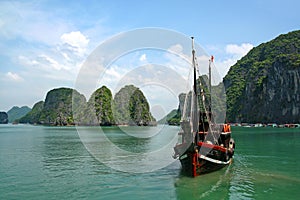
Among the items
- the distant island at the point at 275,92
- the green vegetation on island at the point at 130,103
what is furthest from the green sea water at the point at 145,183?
the distant island at the point at 275,92

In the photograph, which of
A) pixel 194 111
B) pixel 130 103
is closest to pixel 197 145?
pixel 194 111

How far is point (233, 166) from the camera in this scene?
27938 mm

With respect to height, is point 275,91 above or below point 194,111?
above

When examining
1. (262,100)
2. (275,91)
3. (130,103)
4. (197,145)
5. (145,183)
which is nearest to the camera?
(145,183)

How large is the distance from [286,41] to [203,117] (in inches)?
7281

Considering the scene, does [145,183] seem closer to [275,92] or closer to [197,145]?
[197,145]

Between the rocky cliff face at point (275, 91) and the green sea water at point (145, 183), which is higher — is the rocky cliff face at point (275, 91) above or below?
above

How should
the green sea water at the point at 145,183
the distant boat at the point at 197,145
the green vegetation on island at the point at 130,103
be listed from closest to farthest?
the green sea water at the point at 145,183 < the distant boat at the point at 197,145 < the green vegetation on island at the point at 130,103

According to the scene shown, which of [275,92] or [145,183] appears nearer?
[145,183]

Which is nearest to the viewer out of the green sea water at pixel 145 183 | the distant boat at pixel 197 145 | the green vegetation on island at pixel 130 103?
the green sea water at pixel 145 183

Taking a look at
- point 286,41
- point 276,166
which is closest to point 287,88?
point 286,41

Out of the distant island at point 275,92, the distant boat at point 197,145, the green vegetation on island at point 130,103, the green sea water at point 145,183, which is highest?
the distant island at point 275,92

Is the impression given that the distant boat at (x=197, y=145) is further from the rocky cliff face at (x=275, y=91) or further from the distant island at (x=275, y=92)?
the rocky cliff face at (x=275, y=91)

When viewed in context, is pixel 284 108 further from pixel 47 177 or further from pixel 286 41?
pixel 47 177
